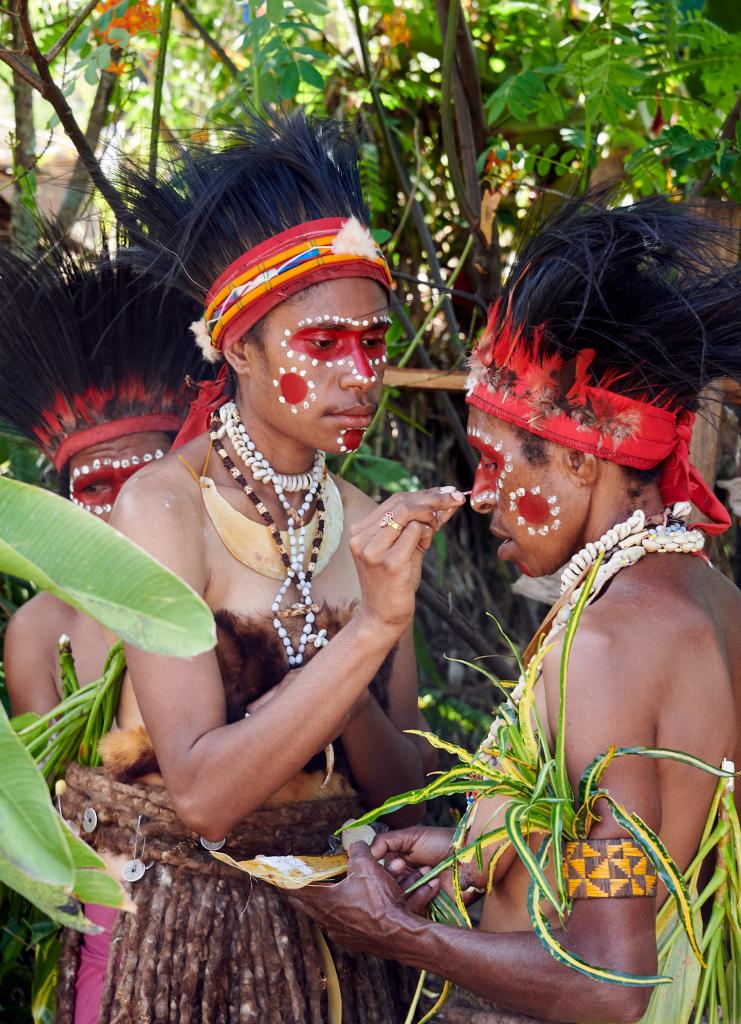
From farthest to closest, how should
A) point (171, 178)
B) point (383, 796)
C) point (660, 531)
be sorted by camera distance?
point (171, 178) < point (383, 796) < point (660, 531)

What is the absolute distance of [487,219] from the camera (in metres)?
3.70

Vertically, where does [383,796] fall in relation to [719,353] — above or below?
below

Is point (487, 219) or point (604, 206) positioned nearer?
point (604, 206)

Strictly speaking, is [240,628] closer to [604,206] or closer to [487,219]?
[604,206]

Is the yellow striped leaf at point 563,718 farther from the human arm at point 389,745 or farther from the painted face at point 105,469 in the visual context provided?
the painted face at point 105,469

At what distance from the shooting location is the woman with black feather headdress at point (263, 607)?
7.61ft

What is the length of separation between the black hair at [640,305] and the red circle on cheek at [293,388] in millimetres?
563

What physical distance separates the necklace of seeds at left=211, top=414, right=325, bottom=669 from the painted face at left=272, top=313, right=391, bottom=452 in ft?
0.63

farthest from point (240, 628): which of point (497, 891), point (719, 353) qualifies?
point (719, 353)

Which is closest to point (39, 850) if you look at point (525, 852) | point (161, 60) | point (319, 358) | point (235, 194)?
point (525, 852)

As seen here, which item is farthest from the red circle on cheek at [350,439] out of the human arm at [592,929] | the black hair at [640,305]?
the human arm at [592,929]

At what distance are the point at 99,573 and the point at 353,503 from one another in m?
1.60

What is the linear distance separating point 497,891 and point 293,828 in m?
0.53

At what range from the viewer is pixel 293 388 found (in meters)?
2.67
